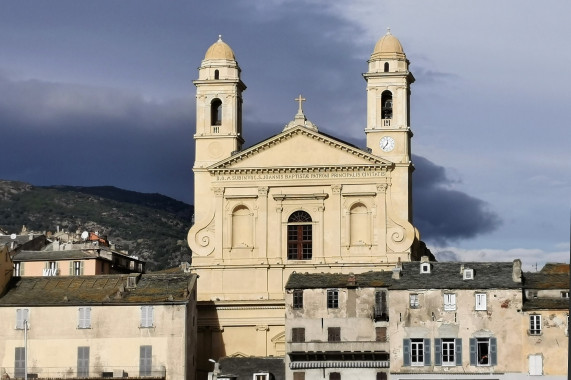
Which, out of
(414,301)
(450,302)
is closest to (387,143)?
(414,301)

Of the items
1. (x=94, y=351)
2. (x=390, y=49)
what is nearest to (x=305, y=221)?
(x=390, y=49)

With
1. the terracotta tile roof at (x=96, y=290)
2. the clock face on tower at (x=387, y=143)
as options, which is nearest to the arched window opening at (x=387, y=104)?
the clock face on tower at (x=387, y=143)

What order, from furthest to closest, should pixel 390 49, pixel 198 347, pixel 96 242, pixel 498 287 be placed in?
1. pixel 96 242
2. pixel 390 49
3. pixel 198 347
4. pixel 498 287

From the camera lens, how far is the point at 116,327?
326 ft

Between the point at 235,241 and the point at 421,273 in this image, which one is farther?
the point at 235,241

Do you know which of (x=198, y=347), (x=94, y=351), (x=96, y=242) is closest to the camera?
(x=94, y=351)

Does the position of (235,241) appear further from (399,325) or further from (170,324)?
(399,325)

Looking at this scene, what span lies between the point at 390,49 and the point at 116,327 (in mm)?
29949

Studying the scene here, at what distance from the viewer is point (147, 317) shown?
3898 inches

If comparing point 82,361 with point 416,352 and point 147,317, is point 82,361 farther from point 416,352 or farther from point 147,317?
point 416,352

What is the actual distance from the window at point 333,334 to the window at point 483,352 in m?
7.71

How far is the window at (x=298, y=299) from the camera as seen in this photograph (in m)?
96.1

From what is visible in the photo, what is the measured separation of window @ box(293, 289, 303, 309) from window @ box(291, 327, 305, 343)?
1368mm

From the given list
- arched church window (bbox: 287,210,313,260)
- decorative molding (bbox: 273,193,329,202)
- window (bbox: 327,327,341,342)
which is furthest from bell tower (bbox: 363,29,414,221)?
window (bbox: 327,327,341,342)
